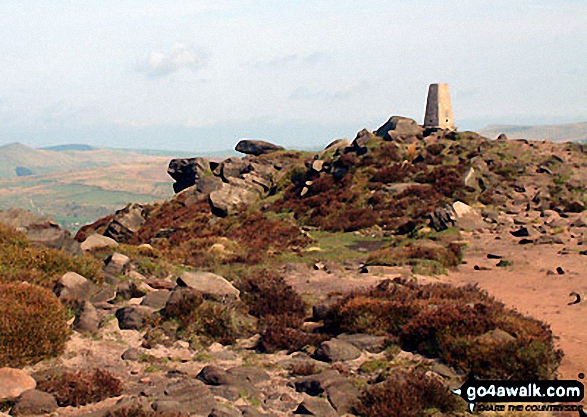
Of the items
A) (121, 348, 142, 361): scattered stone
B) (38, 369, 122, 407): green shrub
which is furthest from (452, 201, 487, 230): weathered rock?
(38, 369, 122, 407): green shrub

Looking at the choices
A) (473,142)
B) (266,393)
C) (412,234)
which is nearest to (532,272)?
(412,234)

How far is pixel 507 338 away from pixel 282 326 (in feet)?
17.0

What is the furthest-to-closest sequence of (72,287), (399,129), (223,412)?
(399,129)
(72,287)
(223,412)

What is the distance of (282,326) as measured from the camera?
1260 cm

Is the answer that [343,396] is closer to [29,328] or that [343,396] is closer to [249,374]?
[249,374]

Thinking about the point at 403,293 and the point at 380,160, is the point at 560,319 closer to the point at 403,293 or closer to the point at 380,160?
the point at 403,293

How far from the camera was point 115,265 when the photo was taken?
17.1 meters

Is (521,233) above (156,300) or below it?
below

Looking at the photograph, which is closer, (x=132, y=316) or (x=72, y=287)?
(x=132, y=316)

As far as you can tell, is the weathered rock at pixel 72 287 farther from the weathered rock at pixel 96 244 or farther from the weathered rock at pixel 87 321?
the weathered rock at pixel 96 244

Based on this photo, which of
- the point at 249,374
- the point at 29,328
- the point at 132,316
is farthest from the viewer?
the point at 132,316

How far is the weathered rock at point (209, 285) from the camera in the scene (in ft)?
44.9

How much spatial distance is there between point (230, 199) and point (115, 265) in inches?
1024

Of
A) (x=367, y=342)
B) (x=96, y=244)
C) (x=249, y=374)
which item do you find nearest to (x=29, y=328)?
(x=249, y=374)
